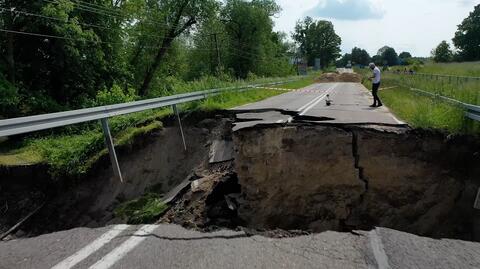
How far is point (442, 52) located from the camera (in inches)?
3725

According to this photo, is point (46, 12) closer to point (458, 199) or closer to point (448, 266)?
point (458, 199)

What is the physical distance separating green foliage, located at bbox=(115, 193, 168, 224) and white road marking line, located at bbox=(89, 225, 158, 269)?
52.9 inches

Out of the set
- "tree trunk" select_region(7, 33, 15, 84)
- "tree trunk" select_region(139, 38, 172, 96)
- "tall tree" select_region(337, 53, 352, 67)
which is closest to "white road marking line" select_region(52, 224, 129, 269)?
"tree trunk" select_region(7, 33, 15, 84)

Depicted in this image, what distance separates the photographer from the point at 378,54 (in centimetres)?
17300

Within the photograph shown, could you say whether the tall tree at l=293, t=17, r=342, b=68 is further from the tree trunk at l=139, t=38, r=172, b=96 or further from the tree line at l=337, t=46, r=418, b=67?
the tree trunk at l=139, t=38, r=172, b=96

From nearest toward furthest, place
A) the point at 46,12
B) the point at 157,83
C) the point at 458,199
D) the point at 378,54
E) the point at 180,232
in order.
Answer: the point at 180,232
the point at 458,199
the point at 46,12
the point at 157,83
the point at 378,54

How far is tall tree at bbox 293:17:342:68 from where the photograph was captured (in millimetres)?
133875

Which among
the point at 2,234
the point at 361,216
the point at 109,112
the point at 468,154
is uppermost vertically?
the point at 109,112

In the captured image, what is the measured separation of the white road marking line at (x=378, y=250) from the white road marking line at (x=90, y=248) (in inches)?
119

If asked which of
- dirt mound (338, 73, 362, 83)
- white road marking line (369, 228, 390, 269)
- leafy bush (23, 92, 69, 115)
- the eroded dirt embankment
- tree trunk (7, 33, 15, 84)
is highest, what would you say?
tree trunk (7, 33, 15, 84)

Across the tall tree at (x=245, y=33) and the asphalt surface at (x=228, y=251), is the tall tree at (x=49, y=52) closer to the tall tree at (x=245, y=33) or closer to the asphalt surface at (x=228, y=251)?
the asphalt surface at (x=228, y=251)

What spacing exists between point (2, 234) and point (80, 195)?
70.4 inches

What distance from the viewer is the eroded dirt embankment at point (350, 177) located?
28.3ft

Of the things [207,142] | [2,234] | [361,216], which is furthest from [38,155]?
[361,216]
